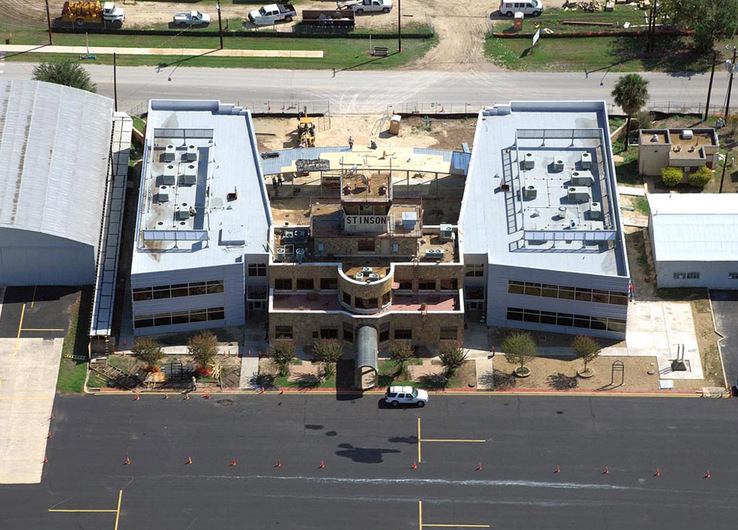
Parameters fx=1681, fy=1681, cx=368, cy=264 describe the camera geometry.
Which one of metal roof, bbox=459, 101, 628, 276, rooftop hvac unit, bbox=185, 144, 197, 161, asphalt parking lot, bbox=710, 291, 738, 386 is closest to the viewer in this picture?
asphalt parking lot, bbox=710, 291, 738, 386

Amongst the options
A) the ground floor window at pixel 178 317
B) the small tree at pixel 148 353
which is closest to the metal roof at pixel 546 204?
the ground floor window at pixel 178 317

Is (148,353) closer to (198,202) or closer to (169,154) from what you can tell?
(198,202)

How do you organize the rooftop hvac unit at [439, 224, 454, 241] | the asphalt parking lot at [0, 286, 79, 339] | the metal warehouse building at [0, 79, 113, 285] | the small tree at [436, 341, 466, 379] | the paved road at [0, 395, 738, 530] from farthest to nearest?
the metal warehouse building at [0, 79, 113, 285] < the rooftop hvac unit at [439, 224, 454, 241] < the asphalt parking lot at [0, 286, 79, 339] < the small tree at [436, 341, 466, 379] < the paved road at [0, 395, 738, 530]

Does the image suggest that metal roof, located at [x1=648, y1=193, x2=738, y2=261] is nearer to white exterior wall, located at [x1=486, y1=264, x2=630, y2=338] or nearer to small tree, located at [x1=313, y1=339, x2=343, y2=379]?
white exterior wall, located at [x1=486, y1=264, x2=630, y2=338]

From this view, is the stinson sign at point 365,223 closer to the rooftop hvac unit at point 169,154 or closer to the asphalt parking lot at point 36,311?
the rooftop hvac unit at point 169,154

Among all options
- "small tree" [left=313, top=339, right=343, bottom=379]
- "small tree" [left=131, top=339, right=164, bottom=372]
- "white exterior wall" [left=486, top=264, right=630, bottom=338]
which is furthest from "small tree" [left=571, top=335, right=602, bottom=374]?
"small tree" [left=131, top=339, right=164, bottom=372]

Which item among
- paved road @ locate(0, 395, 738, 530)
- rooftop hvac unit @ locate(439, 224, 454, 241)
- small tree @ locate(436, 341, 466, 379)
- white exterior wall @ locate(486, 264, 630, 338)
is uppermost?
rooftop hvac unit @ locate(439, 224, 454, 241)
